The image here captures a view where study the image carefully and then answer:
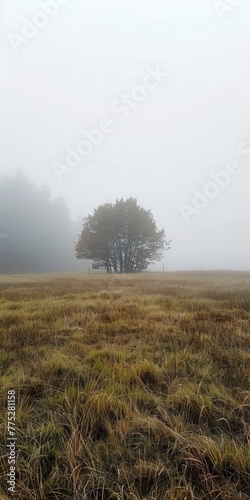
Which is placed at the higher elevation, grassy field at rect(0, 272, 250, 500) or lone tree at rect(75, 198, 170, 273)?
lone tree at rect(75, 198, 170, 273)

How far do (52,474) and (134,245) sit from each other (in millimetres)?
37104

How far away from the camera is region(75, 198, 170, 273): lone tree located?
3660 cm

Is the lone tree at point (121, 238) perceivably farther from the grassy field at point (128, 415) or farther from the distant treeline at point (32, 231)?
the grassy field at point (128, 415)

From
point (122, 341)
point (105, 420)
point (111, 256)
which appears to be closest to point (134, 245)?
point (111, 256)

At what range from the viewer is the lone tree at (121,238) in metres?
36.6

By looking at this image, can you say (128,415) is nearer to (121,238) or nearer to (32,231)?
(121,238)

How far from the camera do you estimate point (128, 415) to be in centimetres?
231

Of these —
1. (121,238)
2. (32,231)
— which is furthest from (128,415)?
(32,231)

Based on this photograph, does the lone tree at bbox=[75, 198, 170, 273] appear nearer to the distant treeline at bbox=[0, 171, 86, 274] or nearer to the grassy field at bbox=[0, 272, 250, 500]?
the distant treeline at bbox=[0, 171, 86, 274]

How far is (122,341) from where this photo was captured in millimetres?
4758

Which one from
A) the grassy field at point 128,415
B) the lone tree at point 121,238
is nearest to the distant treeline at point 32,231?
the lone tree at point 121,238

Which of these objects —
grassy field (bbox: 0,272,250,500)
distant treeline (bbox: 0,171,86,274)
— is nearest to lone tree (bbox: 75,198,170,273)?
distant treeline (bbox: 0,171,86,274)

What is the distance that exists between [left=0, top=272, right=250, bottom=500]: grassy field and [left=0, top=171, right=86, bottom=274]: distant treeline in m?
54.6

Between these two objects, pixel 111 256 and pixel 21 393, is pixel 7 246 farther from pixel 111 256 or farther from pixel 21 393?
pixel 21 393
